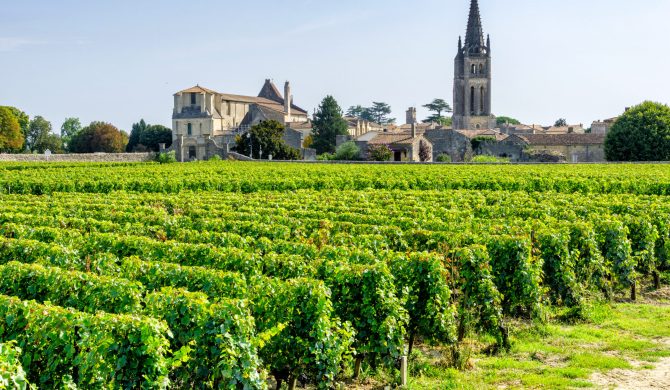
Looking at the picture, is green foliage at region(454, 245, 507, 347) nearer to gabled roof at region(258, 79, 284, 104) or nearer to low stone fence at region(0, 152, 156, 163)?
low stone fence at region(0, 152, 156, 163)

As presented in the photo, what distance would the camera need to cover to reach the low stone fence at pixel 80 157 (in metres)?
66.4

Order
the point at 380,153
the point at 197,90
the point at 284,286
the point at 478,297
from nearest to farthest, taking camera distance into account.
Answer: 1. the point at 284,286
2. the point at 478,297
3. the point at 380,153
4. the point at 197,90

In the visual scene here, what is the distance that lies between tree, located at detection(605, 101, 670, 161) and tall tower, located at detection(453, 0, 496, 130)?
43781 mm

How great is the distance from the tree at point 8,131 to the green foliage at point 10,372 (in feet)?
315

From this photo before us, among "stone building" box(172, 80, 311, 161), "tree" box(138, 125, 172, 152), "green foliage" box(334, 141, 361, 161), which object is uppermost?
"stone building" box(172, 80, 311, 161)

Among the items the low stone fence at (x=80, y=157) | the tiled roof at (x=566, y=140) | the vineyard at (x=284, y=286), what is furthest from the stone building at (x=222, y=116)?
the vineyard at (x=284, y=286)

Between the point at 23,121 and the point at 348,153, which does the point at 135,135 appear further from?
the point at 348,153

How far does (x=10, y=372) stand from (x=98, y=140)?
110 m

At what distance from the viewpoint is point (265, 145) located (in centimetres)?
8312

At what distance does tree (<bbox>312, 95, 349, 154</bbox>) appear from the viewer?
329 ft

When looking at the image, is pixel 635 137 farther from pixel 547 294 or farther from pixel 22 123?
pixel 22 123

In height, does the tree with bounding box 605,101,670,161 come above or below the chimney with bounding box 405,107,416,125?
below

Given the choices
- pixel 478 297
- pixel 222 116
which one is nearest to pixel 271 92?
pixel 222 116

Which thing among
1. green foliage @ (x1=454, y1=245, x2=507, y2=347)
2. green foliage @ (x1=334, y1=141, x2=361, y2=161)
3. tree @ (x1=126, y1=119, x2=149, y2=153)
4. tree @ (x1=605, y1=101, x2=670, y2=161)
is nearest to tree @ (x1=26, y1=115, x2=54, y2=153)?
tree @ (x1=126, y1=119, x2=149, y2=153)
